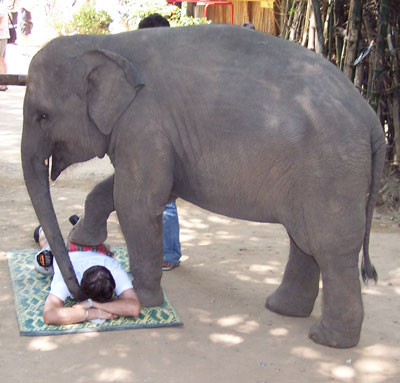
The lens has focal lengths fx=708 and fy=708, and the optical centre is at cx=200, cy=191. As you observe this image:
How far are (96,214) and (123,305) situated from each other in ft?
2.82

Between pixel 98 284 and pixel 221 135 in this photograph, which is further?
pixel 98 284

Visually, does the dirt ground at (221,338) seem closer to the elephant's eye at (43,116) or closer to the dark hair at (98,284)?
the dark hair at (98,284)

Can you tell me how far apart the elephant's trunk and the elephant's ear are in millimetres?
438

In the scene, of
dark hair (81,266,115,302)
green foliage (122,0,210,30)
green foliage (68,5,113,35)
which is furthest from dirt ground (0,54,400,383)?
green foliage (68,5,113,35)

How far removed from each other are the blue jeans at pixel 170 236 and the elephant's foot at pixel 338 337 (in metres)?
1.49

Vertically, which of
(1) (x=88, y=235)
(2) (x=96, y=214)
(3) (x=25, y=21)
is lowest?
(1) (x=88, y=235)

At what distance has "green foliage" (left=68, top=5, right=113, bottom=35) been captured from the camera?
1576 cm

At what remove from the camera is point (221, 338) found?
409cm

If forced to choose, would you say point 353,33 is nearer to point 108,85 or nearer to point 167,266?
point 167,266

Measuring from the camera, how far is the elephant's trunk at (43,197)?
412 cm

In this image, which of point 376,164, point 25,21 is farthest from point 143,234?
point 25,21

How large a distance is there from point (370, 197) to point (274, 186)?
538 millimetres

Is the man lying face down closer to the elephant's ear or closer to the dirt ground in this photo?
the dirt ground

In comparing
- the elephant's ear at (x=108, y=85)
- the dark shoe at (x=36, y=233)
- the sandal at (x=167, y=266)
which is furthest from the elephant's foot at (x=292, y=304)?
the dark shoe at (x=36, y=233)
